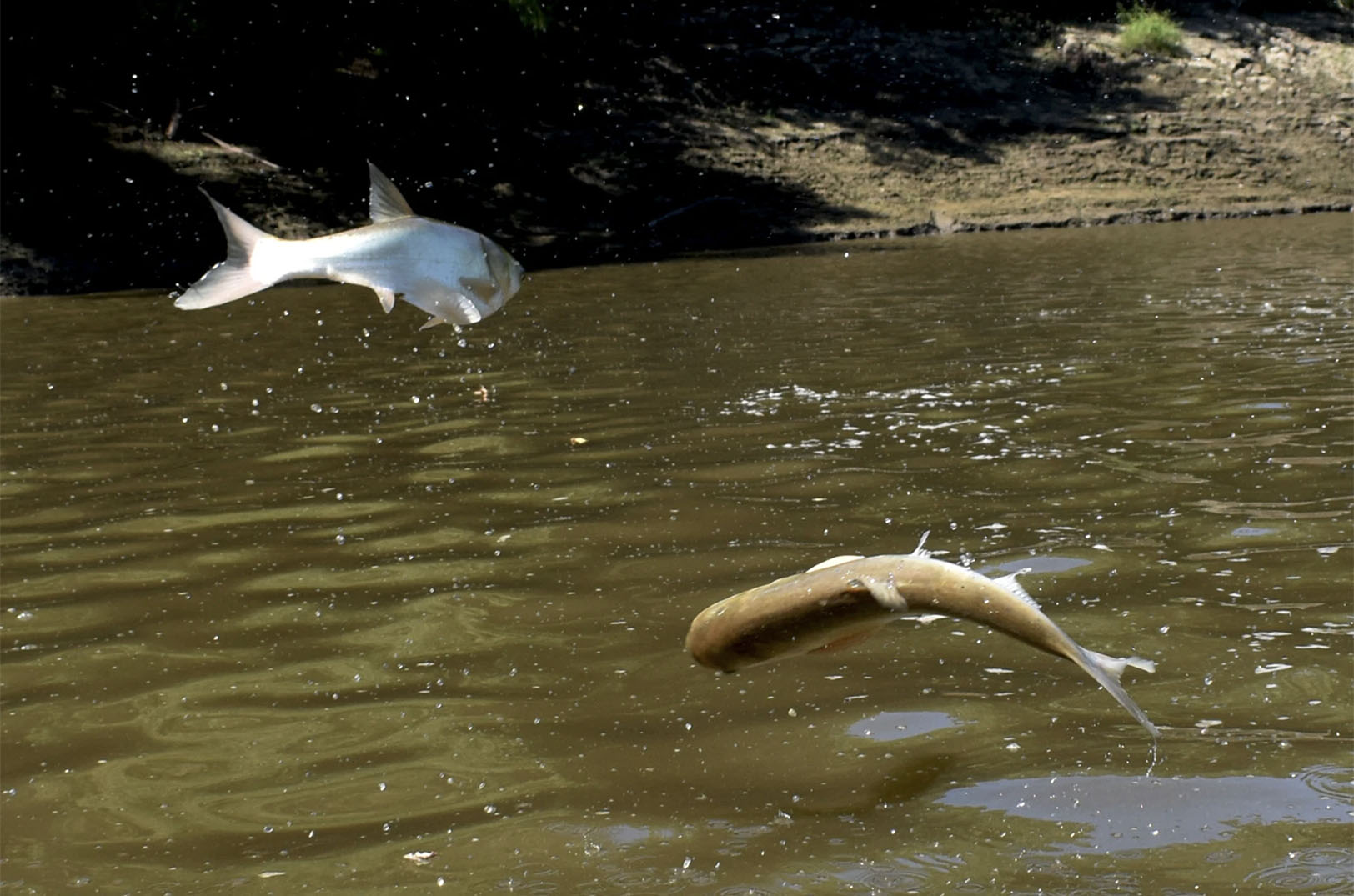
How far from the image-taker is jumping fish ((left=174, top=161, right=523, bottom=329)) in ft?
13.6

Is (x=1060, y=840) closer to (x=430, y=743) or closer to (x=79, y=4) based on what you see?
(x=430, y=743)

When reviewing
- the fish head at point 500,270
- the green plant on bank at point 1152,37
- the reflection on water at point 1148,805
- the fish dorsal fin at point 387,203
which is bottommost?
the reflection on water at point 1148,805

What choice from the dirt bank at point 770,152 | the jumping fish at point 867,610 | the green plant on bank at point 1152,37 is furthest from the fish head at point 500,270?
the green plant on bank at point 1152,37

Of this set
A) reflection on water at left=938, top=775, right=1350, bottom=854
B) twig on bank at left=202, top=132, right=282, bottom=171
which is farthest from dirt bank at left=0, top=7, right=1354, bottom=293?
reflection on water at left=938, top=775, right=1350, bottom=854

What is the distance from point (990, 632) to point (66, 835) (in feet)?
9.57

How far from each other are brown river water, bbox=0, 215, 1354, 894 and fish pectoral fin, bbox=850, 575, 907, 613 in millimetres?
757

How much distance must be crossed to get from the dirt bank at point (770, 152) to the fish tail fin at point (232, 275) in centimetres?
→ 1539

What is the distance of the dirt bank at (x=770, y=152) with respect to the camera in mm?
21406

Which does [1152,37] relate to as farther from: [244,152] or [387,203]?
[387,203]

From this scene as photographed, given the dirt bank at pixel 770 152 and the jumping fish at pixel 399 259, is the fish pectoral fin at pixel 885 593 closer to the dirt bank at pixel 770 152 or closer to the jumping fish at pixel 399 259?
the jumping fish at pixel 399 259

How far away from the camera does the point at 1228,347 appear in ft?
36.9

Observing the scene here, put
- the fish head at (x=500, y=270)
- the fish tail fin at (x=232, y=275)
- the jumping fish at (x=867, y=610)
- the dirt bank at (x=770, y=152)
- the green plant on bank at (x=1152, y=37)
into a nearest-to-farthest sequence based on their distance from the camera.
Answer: the jumping fish at (x=867, y=610)
the fish tail fin at (x=232, y=275)
the fish head at (x=500, y=270)
the dirt bank at (x=770, y=152)
the green plant on bank at (x=1152, y=37)

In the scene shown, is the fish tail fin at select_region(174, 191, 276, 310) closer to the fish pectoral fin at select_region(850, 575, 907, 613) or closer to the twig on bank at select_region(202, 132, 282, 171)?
the fish pectoral fin at select_region(850, 575, 907, 613)

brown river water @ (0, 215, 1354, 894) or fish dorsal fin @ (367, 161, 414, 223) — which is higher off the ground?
fish dorsal fin @ (367, 161, 414, 223)
